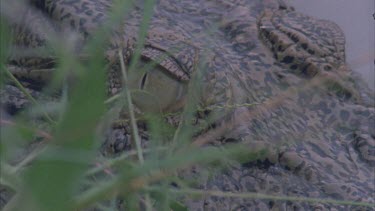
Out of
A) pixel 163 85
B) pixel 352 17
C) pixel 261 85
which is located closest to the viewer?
pixel 163 85

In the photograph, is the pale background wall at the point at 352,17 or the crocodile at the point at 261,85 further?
the pale background wall at the point at 352,17

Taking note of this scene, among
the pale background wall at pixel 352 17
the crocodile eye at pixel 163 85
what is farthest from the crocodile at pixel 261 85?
the pale background wall at pixel 352 17

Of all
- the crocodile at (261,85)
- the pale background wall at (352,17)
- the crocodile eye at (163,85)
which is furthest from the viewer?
the pale background wall at (352,17)

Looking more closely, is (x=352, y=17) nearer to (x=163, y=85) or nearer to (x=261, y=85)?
(x=261, y=85)

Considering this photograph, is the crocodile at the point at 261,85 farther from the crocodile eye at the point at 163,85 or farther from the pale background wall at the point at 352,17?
the pale background wall at the point at 352,17

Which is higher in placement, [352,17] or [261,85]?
[261,85]

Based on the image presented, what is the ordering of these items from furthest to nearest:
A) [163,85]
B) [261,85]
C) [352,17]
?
1. [352,17]
2. [261,85]
3. [163,85]

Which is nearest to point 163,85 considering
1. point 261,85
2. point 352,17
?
point 261,85

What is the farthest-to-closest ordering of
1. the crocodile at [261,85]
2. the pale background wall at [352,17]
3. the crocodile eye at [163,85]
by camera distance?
1. the pale background wall at [352,17]
2. the crocodile eye at [163,85]
3. the crocodile at [261,85]

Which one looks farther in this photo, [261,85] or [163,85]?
[261,85]
